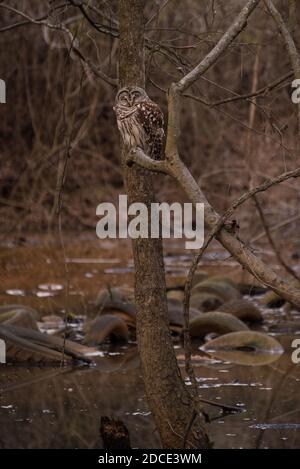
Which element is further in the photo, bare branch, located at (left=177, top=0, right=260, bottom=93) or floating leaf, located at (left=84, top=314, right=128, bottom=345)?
floating leaf, located at (left=84, top=314, right=128, bottom=345)

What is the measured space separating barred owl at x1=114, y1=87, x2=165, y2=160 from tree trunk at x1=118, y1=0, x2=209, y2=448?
0.09 metres

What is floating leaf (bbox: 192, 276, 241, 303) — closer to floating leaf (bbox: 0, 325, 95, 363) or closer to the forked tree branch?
floating leaf (bbox: 0, 325, 95, 363)

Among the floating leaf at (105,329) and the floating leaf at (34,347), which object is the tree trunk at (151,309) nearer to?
the floating leaf at (34,347)

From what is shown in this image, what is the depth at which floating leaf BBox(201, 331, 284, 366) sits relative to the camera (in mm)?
7871

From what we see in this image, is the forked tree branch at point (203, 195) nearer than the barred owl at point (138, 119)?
Yes

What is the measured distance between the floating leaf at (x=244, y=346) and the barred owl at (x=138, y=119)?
2930 mm

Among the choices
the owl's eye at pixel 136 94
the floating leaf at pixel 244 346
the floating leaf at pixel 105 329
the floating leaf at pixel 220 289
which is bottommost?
the floating leaf at pixel 244 346

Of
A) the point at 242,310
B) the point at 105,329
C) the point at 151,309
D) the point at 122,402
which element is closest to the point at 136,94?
the point at 151,309

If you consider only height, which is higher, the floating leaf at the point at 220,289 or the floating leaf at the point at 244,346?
the floating leaf at the point at 220,289

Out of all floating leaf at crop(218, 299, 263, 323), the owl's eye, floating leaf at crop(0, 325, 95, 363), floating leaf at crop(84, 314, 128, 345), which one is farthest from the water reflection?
the owl's eye

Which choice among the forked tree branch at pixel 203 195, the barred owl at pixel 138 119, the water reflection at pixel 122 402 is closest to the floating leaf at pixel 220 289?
the water reflection at pixel 122 402

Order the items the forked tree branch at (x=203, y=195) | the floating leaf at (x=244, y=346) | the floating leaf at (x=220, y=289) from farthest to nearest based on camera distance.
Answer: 1. the floating leaf at (x=220, y=289)
2. the floating leaf at (x=244, y=346)
3. the forked tree branch at (x=203, y=195)

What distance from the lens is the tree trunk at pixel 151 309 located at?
4.96m

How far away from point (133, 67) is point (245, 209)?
828 cm
